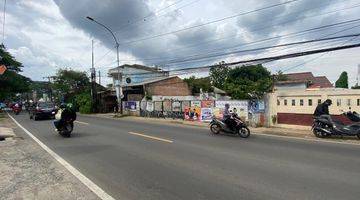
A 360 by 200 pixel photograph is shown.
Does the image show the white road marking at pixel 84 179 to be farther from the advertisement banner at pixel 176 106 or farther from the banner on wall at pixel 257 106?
the advertisement banner at pixel 176 106

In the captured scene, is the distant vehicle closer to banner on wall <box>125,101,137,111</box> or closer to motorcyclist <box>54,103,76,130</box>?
banner on wall <box>125,101,137,111</box>

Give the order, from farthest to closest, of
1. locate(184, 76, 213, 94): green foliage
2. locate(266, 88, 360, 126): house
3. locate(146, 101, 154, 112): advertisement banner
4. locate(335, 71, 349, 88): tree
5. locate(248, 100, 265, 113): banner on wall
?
locate(184, 76, 213, 94): green foliage
locate(335, 71, 349, 88): tree
locate(146, 101, 154, 112): advertisement banner
locate(248, 100, 265, 113): banner on wall
locate(266, 88, 360, 126): house

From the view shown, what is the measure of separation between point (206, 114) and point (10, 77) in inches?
1761

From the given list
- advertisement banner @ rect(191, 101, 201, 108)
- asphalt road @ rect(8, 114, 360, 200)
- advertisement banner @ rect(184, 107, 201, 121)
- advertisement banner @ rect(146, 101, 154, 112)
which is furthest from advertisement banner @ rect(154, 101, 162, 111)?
asphalt road @ rect(8, 114, 360, 200)

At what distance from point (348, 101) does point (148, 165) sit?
39.7ft

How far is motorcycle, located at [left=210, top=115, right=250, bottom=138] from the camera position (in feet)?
55.7

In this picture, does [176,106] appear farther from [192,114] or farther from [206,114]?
[206,114]

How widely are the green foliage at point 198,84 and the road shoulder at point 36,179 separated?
177 ft

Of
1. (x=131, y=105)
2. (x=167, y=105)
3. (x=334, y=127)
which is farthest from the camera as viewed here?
(x=131, y=105)

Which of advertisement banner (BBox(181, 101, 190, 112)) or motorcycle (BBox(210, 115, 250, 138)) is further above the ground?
advertisement banner (BBox(181, 101, 190, 112))

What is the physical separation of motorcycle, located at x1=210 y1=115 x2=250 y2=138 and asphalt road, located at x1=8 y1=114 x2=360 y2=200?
196cm

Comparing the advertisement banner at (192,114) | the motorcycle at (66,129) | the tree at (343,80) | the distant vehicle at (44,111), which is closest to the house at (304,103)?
the advertisement banner at (192,114)

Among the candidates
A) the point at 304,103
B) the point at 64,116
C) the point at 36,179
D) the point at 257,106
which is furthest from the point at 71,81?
the point at 36,179

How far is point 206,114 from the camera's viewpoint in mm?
29125
